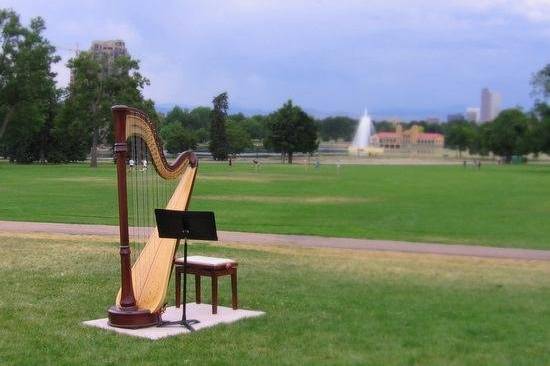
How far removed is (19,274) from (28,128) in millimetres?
75471

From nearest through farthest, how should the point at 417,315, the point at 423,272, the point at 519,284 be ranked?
the point at 417,315, the point at 519,284, the point at 423,272

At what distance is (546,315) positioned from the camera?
30.5ft

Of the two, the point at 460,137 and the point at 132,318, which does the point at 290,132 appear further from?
the point at 132,318

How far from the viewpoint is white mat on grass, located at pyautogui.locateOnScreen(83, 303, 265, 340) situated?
26.2ft

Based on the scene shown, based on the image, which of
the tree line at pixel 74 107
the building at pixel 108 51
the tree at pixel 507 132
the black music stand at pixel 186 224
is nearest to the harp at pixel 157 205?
the black music stand at pixel 186 224

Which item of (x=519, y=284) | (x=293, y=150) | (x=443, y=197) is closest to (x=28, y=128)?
(x=293, y=150)

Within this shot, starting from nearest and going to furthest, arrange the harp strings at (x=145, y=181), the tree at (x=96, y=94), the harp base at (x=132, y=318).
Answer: the harp base at (x=132, y=318) → the harp strings at (x=145, y=181) → the tree at (x=96, y=94)

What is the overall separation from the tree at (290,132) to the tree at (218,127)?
58.7 metres

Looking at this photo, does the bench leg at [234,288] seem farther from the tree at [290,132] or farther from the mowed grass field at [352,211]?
the tree at [290,132]

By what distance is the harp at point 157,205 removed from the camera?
25.5 ft

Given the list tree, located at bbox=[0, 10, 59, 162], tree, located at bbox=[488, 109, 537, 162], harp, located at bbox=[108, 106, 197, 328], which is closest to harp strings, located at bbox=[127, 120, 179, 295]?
harp, located at bbox=[108, 106, 197, 328]

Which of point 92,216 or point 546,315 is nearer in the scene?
point 546,315

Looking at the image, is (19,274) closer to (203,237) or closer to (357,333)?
(203,237)

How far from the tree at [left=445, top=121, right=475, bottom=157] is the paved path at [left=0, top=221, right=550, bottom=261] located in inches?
6271
